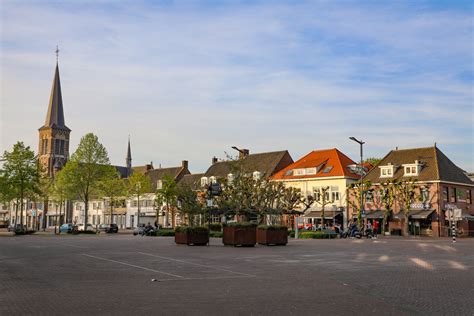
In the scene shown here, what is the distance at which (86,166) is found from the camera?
65.1 metres

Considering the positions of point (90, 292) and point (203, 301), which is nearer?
point (203, 301)

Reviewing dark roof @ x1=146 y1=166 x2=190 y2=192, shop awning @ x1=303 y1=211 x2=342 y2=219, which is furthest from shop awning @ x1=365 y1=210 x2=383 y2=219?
dark roof @ x1=146 y1=166 x2=190 y2=192

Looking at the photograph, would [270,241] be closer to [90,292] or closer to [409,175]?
[90,292]

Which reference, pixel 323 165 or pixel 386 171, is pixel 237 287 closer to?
pixel 386 171

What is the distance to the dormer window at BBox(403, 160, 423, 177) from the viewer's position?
60406 millimetres

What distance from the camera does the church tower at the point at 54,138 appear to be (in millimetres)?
132500

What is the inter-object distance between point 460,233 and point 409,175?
8290 mm

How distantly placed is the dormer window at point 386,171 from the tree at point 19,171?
132 feet

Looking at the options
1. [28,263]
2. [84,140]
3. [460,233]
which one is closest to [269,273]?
[28,263]

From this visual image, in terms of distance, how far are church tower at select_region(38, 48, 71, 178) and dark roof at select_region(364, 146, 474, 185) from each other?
9032 cm

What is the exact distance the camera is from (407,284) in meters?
13.0

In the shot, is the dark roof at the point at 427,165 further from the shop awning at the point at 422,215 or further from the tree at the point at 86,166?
the tree at the point at 86,166

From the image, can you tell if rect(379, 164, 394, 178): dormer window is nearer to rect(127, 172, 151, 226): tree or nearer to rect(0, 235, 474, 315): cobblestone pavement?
rect(127, 172, 151, 226): tree

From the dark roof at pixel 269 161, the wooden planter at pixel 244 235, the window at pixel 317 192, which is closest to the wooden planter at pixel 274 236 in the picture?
the wooden planter at pixel 244 235
